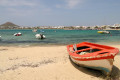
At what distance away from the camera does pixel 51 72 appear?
7242 mm

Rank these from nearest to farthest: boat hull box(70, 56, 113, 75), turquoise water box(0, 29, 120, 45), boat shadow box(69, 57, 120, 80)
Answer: boat hull box(70, 56, 113, 75), boat shadow box(69, 57, 120, 80), turquoise water box(0, 29, 120, 45)

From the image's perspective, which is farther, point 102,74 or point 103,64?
point 102,74

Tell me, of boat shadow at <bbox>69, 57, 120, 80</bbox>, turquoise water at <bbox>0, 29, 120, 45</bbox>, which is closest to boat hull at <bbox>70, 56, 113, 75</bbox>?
boat shadow at <bbox>69, 57, 120, 80</bbox>

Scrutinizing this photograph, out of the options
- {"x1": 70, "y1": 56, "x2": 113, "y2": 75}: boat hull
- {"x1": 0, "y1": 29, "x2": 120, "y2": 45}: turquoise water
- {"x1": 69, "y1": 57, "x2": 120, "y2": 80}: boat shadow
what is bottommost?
{"x1": 0, "y1": 29, "x2": 120, "y2": 45}: turquoise water

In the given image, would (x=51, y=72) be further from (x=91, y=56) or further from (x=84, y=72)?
(x=91, y=56)

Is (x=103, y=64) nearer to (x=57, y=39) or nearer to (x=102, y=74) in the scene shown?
(x=102, y=74)

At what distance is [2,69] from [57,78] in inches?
147

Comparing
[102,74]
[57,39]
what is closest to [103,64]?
[102,74]

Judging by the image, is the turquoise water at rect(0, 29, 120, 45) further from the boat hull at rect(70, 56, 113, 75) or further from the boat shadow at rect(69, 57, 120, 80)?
the boat hull at rect(70, 56, 113, 75)

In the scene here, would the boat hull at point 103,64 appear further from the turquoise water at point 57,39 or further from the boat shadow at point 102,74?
the turquoise water at point 57,39

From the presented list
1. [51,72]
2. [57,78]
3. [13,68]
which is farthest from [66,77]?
[13,68]

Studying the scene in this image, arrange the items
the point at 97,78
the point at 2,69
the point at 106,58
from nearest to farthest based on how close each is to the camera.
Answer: the point at 106,58 < the point at 97,78 < the point at 2,69

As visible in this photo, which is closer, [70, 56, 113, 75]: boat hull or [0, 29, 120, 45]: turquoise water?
[70, 56, 113, 75]: boat hull

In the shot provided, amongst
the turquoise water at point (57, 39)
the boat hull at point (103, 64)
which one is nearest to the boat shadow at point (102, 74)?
the boat hull at point (103, 64)
